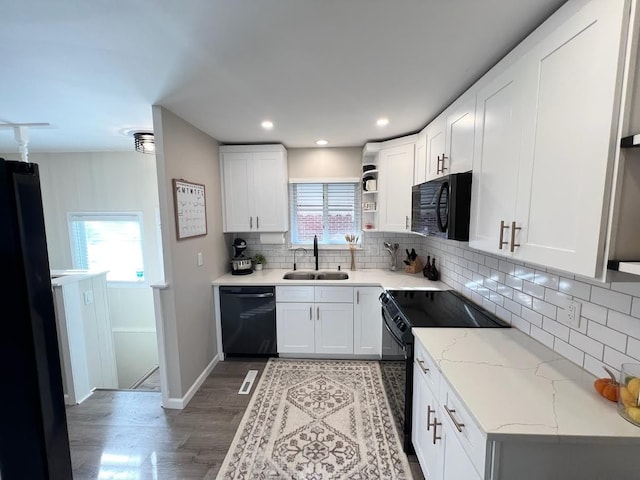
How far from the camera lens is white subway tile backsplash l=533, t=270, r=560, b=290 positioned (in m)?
1.35

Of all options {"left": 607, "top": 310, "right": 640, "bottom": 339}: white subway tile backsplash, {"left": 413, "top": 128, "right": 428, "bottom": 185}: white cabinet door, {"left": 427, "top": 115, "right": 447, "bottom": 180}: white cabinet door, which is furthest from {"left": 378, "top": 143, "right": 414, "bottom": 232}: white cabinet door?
{"left": 607, "top": 310, "right": 640, "bottom": 339}: white subway tile backsplash

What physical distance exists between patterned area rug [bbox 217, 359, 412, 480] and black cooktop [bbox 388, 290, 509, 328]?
901 millimetres

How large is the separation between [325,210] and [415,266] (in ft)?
4.25

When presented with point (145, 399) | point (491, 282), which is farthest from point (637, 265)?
point (145, 399)

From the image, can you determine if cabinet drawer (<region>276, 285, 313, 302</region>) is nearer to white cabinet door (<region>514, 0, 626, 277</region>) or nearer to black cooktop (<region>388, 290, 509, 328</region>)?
black cooktop (<region>388, 290, 509, 328</region>)

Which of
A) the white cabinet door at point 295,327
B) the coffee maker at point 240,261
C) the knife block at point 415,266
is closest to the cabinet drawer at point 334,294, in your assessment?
the white cabinet door at point 295,327

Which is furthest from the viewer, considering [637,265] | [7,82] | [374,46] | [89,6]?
[7,82]

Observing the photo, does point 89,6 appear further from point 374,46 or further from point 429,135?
point 429,135

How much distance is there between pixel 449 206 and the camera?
1.66 m

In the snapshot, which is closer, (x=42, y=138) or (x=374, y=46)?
(x=374, y=46)

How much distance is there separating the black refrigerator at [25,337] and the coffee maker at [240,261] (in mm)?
2587

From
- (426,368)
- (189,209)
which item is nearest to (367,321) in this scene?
(426,368)

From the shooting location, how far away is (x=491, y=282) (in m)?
1.89

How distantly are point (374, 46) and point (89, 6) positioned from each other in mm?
1203
